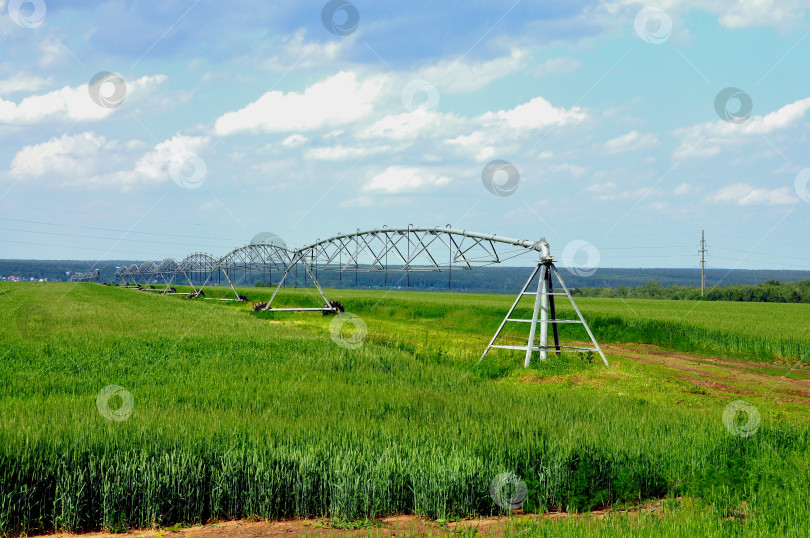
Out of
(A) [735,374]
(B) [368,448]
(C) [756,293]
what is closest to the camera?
(B) [368,448]

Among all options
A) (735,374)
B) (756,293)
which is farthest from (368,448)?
(756,293)

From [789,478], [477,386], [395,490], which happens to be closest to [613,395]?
[477,386]

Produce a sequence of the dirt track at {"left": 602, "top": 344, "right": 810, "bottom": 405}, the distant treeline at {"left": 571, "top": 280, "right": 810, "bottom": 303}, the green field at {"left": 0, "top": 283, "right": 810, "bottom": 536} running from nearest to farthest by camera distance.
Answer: the green field at {"left": 0, "top": 283, "right": 810, "bottom": 536} → the dirt track at {"left": 602, "top": 344, "right": 810, "bottom": 405} → the distant treeline at {"left": 571, "top": 280, "right": 810, "bottom": 303}

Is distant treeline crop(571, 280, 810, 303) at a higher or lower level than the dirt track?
higher

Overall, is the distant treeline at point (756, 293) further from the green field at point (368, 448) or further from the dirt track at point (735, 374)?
the green field at point (368, 448)

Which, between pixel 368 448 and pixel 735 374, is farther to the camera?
pixel 735 374

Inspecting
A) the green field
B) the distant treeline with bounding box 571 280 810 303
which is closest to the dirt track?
the green field

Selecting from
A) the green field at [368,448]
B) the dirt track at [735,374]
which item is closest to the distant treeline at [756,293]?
the dirt track at [735,374]

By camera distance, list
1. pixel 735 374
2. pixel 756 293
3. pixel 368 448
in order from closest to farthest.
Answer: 1. pixel 368 448
2. pixel 735 374
3. pixel 756 293

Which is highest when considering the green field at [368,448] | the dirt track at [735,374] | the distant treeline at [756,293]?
the distant treeline at [756,293]

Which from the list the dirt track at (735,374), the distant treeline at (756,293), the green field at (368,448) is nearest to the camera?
the green field at (368,448)

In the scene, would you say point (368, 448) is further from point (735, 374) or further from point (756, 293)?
point (756, 293)

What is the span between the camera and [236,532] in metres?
8.10

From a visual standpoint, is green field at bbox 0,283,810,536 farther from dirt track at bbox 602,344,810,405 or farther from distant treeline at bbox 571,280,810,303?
distant treeline at bbox 571,280,810,303
